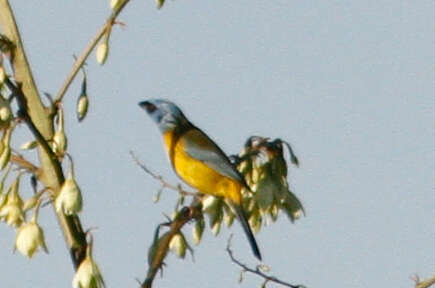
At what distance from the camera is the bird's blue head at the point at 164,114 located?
6590 mm

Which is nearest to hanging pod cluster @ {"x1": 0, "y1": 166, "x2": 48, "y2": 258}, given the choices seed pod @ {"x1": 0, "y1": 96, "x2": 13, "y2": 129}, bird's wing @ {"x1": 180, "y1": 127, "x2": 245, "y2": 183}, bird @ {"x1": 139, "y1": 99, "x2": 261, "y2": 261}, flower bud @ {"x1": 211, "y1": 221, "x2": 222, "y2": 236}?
seed pod @ {"x1": 0, "y1": 96, "x2": 13, "y2": 129}

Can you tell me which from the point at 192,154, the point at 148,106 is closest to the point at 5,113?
the point at 192,154

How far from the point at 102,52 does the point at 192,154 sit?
111 inches

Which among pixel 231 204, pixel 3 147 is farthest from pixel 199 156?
pixel 3 147

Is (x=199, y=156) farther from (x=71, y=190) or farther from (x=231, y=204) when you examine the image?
(x=71, y=190)

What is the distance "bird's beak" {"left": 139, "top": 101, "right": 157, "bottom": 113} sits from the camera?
650 cm

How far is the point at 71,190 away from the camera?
3.13 m

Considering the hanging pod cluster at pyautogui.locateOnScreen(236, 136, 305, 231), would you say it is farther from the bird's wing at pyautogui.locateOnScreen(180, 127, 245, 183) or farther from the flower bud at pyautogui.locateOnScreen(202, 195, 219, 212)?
the bird's wing at pyautogui.locateOnScreen(180, 127, 245, 183)

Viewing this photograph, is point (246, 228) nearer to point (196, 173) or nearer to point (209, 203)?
point (209, 203)

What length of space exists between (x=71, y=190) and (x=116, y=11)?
2.08ft

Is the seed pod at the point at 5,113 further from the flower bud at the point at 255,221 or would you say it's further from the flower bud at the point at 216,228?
the flower bud at the point at 255,221

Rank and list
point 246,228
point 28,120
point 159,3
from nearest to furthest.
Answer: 1. point 28,120
2. point 159,3
3. point 246,228

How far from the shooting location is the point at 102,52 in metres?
3.43

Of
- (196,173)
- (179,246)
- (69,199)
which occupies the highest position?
(196,173)
